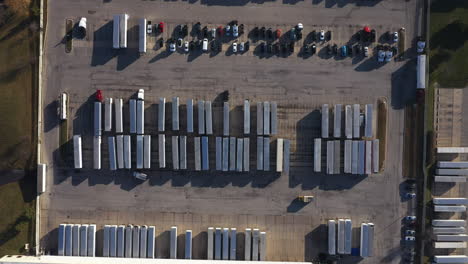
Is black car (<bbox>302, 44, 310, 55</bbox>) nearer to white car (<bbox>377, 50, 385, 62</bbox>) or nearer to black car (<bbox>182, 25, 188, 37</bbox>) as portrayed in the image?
white car (<bbox>377, 50, 385, 62</bbox>)

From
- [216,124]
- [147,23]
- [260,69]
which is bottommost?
[216,124]

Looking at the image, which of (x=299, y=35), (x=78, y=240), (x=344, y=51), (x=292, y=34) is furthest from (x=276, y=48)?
(x=78, y=240)

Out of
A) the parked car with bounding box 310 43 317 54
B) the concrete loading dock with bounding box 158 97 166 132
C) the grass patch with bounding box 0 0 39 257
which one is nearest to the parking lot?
the parked car with bounding box 310 43 317 54

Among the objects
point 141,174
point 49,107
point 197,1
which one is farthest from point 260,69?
point 49,107

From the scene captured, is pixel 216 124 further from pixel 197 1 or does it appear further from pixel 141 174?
pixel 197 1

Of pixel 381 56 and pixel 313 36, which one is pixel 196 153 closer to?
pixel 313 36

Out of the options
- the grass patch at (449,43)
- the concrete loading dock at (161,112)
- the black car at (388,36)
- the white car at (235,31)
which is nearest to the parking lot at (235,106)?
the black car at (388,36)

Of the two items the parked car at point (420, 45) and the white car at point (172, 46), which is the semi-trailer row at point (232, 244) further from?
the parked car at point (420, 45)
